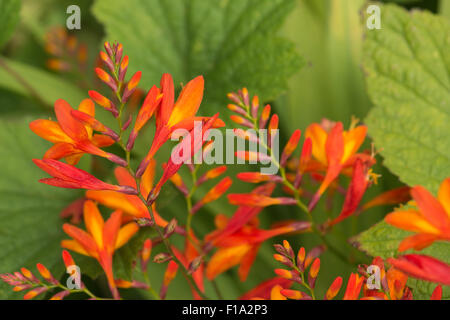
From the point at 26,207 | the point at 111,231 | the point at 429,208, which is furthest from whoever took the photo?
the point at 26,207

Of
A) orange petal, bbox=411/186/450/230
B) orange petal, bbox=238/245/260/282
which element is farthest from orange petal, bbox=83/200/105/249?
orange petal, bbox=411/186/450/230

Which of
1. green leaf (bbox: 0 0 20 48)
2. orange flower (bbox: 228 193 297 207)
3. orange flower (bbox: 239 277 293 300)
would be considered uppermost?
green leaf (bbox: 0 0 20 48)

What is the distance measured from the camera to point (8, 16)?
0.51 metres

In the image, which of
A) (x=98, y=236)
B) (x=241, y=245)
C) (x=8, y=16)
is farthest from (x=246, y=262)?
(x=8, y=16)

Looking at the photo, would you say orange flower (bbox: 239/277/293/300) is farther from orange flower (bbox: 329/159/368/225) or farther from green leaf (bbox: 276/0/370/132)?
green leaf (bbox: 276/0/370/132)

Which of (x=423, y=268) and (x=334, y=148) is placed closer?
(x=423, y=268)

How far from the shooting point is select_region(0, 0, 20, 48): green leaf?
0.51m

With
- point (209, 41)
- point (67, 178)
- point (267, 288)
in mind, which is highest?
point (209, 41)

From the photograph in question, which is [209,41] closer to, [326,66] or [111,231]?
[326,66]

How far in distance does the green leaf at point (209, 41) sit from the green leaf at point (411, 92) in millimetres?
78

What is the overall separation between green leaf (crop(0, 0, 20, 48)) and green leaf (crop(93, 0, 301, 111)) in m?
0.08

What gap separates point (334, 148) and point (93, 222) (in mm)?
188

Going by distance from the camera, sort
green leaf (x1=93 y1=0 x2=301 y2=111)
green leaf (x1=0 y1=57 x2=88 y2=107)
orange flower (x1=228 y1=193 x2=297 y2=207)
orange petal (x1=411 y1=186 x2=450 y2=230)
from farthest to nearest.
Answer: green leaf (x1=0 y1=57 x2=88 y2=107) < green leaf (x1=93 y1=0 x2=301 y2=111) < orange flower (x1=228 y1=193 x2=297 y2=207) < orange petal (x1=411 y1=186 x2=450 y2=230)

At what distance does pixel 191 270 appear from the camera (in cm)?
34
